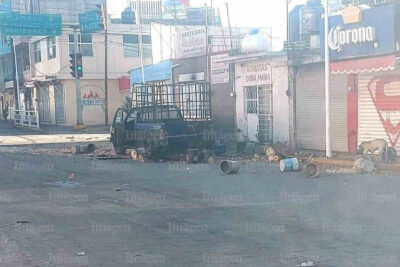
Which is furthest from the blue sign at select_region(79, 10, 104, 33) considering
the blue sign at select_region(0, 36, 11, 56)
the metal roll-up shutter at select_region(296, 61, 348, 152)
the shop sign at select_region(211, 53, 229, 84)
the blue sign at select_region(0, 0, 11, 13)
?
the blue sign at select_region(0, 36, 11, 56)

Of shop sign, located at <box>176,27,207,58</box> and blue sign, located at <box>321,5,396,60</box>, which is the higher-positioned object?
shop sign, located at <box>176,27,207,58</box>

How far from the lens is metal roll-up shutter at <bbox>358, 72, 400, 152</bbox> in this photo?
17.0 m

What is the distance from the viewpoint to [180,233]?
8.32 m

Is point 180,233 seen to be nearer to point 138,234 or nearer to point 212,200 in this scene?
point 138,234

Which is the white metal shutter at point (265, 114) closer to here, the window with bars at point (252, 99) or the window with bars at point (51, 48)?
the window with bars at point (252, 99)

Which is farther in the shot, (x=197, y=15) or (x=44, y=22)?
(x=197, y=15)

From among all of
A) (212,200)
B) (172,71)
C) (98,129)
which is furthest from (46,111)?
(212,200)

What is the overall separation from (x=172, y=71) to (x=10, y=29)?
30.1 ft

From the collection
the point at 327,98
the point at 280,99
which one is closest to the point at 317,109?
the point at 280,99

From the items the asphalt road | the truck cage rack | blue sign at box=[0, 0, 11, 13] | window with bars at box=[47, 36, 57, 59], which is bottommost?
the asphalt road

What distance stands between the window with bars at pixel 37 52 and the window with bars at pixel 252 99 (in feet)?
87.7

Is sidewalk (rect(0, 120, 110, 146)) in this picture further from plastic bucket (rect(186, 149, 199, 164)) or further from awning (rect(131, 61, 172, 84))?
plastic bucket (rect(186, 149, 199, 164))

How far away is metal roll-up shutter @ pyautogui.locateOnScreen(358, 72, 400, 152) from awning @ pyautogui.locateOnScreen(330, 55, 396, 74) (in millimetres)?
877

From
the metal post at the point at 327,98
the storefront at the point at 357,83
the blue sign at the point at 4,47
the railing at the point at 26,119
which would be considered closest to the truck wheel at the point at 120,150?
the storefront at the point at 357,83
